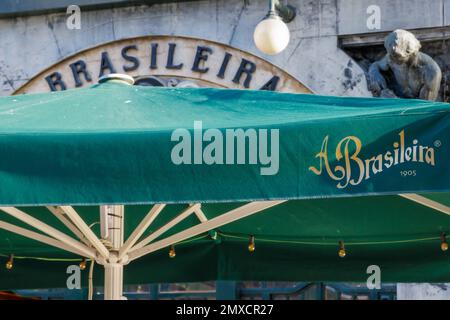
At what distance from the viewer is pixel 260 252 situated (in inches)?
295

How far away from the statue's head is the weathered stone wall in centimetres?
64

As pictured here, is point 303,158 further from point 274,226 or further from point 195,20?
point 195,20

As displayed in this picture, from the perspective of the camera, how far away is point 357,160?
4855 millimetres

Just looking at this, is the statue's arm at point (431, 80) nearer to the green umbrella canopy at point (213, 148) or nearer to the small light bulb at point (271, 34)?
the small light bulb at point (271, 34)

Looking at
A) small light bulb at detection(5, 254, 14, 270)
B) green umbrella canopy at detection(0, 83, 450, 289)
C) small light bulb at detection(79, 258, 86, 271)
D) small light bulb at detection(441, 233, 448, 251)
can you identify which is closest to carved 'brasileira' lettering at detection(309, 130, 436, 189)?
green umbrella canopy at detection(0, 83, 450, 289)

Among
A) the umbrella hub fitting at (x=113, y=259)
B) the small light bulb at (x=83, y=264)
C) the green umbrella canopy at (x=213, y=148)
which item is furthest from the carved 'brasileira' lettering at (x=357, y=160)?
the small light bulb at (x=83, y=264)

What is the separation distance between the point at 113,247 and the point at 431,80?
5357mm

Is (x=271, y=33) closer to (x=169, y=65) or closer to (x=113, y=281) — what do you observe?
(x=169, y=65)

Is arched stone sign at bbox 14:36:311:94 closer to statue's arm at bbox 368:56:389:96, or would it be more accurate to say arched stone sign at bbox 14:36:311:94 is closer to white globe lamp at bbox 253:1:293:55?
statue's arm at bbox 368:56:389:96

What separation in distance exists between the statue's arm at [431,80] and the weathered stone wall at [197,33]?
667mm

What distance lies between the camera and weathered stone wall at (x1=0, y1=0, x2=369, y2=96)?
37.2ft

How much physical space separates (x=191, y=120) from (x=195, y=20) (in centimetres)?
688

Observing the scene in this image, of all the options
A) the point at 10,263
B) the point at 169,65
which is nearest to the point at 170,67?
the point at 169,65
